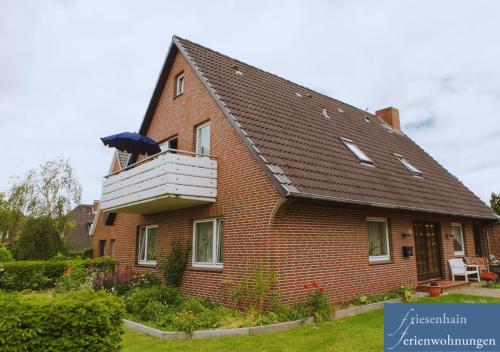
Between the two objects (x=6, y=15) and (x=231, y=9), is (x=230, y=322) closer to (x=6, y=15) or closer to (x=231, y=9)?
(x=231, y=9)

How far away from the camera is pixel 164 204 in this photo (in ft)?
36.8

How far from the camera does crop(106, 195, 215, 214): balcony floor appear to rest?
10258 mm

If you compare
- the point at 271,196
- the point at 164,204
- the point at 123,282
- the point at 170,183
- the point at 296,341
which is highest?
the point at 170,183

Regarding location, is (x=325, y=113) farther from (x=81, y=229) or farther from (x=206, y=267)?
(x=81, y=229)

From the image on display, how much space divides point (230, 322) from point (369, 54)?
9.12 meters

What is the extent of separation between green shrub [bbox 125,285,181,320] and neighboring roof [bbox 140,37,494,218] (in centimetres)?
443

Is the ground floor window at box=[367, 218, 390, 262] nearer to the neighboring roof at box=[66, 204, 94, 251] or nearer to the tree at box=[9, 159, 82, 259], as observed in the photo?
the tree at box=[9, 159, 82, 259]

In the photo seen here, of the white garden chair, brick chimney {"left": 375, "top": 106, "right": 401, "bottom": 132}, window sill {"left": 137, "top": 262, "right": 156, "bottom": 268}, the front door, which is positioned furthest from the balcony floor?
brick chimney {"left": 375, "top": 106, "right": 401, "bottom": 132}

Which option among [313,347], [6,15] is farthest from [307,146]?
[6,15]

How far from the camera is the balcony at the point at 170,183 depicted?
9953mm

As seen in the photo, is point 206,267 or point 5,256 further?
point 5,256

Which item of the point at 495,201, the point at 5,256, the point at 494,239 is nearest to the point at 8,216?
the point at 5,256

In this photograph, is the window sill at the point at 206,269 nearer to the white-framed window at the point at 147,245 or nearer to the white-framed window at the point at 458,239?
the white-framed window at the point at 147,245

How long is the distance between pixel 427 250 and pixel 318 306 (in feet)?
24.7
